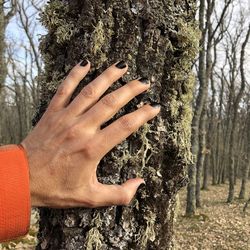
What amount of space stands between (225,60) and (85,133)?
26826 mm

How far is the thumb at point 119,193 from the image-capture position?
1472 mm

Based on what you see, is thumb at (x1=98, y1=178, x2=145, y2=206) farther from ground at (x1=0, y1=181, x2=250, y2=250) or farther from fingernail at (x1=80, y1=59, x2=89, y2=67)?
ground at (x1=0, y1=181, x2=250, y2=250)

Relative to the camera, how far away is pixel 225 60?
2683 centimetres

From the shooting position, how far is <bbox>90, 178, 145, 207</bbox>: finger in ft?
4.79

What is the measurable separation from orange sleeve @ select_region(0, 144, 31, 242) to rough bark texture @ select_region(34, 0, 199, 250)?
1.09 feet

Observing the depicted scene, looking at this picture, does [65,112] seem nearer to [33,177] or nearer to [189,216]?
[33,177]

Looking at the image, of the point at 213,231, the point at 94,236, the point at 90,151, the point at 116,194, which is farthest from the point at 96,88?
the point at 213,231

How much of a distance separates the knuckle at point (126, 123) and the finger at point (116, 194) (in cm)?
24

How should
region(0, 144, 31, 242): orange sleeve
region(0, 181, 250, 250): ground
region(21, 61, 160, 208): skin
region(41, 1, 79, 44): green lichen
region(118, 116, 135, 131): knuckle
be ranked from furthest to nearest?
region(0, 181, 250, 250): ground, region(41, 1, 79, 44): green lichen, region(118, 116, 135, 131): knuckle, region(21, 61, 160, 208): skin, region(0, 144, 31, 242): orange sleeve

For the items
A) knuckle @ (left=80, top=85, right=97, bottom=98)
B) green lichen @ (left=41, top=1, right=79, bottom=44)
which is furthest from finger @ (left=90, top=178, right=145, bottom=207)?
green lichen @ (left=41, top=1, right=79, bottom=44)

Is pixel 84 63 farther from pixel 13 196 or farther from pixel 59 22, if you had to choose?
pixel 13 196

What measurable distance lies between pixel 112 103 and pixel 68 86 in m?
0.19

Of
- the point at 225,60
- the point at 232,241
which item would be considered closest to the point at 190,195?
the point at 232,241

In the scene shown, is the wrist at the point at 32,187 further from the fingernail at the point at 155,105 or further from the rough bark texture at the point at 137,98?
the fingernail at the point at 155,105
